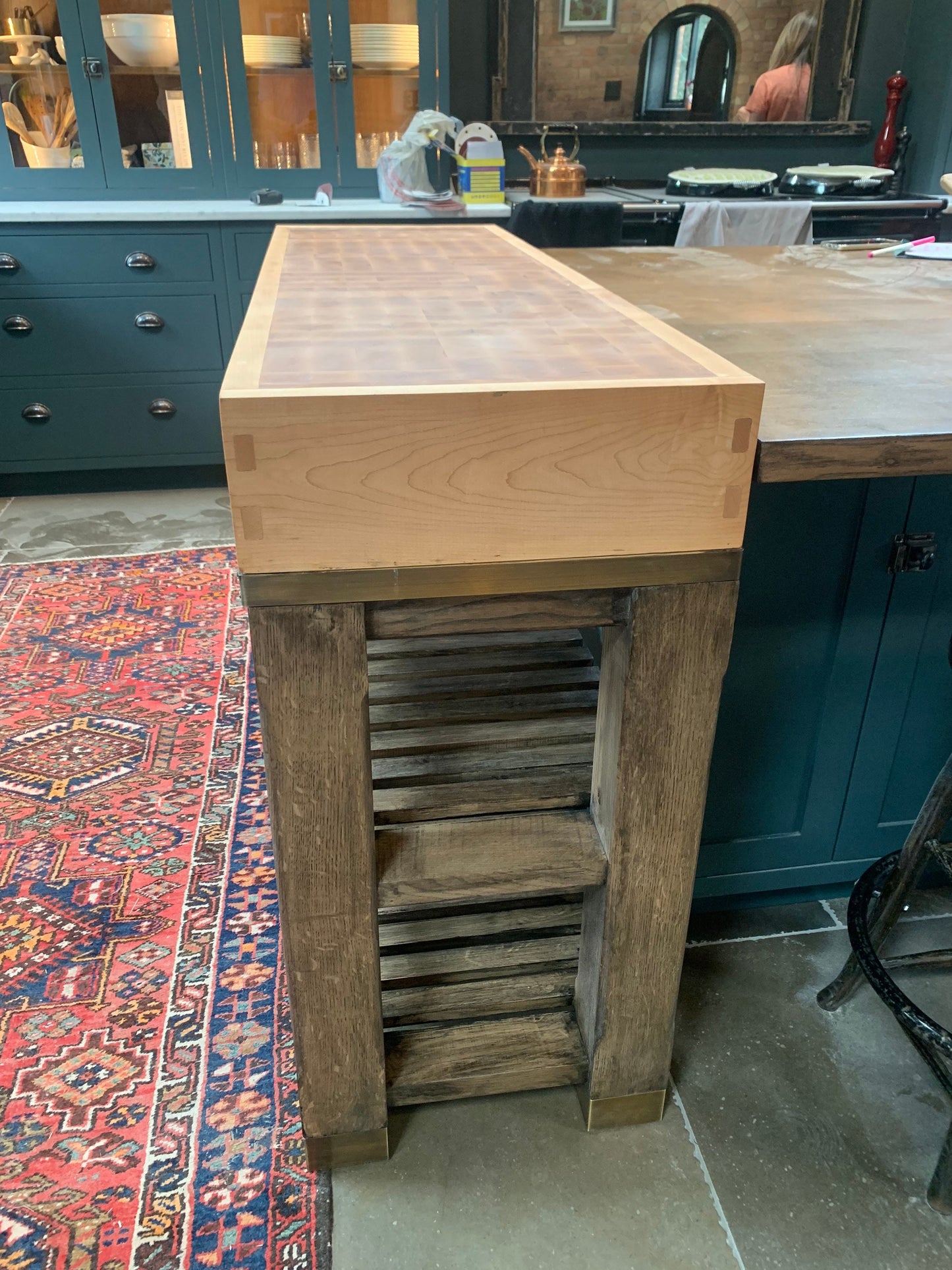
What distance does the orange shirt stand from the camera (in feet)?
13.1

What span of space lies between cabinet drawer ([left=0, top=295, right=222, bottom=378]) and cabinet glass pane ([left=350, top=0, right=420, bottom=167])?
0.91 meters

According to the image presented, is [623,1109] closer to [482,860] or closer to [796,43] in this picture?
[482,860]

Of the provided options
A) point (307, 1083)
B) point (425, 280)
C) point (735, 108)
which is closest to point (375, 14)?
point (735, 108)

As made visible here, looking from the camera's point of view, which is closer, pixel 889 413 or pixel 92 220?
pixel 889 413

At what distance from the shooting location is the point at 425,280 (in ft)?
4.26

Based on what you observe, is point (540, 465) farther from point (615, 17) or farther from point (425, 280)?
point (615, 17)

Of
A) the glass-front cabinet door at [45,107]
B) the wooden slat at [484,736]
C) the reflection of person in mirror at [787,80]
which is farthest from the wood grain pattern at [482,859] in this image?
the reflection of person in mirror at [787,80]

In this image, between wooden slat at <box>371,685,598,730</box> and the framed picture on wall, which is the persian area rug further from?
the framed picture on wall

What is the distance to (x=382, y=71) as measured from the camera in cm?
339

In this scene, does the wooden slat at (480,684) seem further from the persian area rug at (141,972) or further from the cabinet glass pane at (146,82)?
the cabinet glass pane at (146,82)

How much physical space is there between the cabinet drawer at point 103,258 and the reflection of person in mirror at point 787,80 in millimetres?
2481

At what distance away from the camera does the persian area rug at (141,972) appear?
1.10 m

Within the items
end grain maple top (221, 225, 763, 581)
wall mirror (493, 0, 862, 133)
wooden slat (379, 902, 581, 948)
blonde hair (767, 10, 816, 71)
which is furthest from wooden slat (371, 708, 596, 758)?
blonde hair (767, 10, 816, 71)

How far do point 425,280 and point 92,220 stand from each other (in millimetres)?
2305
